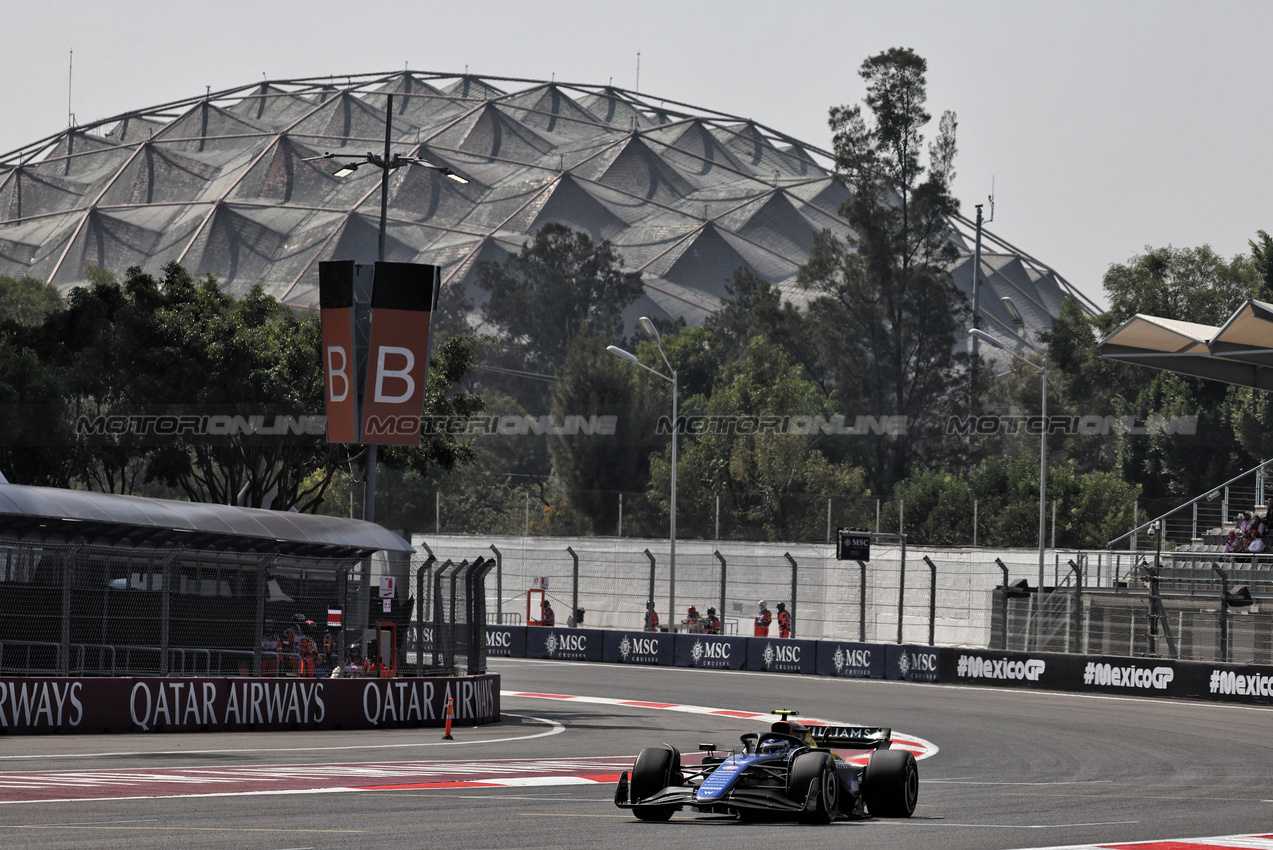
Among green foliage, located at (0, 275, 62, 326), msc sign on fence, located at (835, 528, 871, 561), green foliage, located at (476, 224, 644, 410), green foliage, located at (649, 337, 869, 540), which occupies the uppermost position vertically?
green foliage, located at (476, 224, 644, 410)

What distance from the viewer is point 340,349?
87.4 ft

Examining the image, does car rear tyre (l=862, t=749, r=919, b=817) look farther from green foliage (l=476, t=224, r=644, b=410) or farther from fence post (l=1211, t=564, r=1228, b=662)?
green foliage (l=476, t=224, r=644, b=410)

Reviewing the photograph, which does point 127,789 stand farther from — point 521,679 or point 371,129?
point 371,129

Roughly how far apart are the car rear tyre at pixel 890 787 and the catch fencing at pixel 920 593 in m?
21.5

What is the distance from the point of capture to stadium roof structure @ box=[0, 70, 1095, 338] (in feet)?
502

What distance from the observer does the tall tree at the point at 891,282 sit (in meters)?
88.3

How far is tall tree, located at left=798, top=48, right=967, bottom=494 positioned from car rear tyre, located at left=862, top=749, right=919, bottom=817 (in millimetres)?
78203

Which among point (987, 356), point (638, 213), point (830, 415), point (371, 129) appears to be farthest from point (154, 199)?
point (830, 415)

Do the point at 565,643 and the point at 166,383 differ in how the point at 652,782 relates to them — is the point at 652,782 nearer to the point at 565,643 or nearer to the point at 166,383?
the point at 565,643

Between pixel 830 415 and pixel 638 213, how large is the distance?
74.3 meters

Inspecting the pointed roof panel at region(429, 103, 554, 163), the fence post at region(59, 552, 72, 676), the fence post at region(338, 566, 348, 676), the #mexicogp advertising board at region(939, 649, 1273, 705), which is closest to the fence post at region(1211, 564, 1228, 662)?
the #mexicogp advertising board at region(939, 649, 1273, 705)

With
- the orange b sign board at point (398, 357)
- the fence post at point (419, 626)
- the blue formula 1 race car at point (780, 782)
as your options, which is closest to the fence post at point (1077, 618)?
the orange b sign board at point (398, 357)

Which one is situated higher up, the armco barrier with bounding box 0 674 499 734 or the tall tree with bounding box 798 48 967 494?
the tall tree with bounding box 798 48 967 494

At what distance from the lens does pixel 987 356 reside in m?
160
